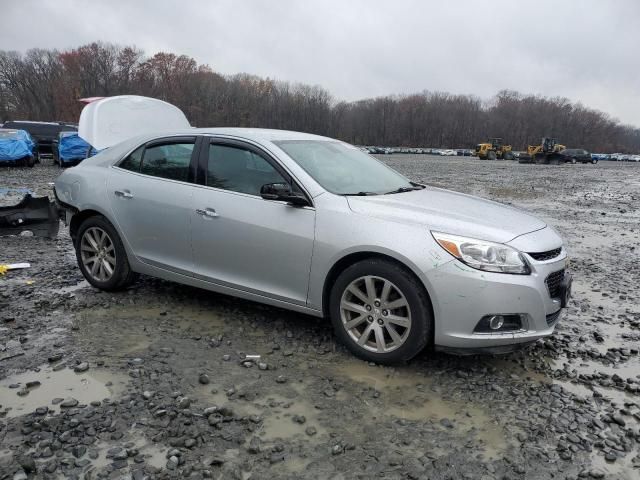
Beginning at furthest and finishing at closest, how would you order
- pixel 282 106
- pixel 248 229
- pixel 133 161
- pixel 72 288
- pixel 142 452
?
pixel 282 106 → pixel 72 288 → pixel 133 161 → pixel 248 229 → pixel 142 452

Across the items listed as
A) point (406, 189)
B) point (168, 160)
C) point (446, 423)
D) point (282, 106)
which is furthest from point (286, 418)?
point (282, 106)

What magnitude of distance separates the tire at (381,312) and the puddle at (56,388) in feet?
5.22

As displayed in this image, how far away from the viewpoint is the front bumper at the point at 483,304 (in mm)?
3287

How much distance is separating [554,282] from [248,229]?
2.32 m

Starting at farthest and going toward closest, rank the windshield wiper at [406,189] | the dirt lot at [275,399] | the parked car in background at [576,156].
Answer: the parked car in background at [576,156] < the windshield wiper at [406,189] < the dirt lot at [275,399]

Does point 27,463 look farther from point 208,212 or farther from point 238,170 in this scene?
point 238,170

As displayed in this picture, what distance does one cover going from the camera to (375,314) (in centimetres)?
362

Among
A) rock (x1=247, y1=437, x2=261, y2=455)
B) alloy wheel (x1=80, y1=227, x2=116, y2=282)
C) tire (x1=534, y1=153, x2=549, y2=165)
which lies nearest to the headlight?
rock (x1=247, y1=437, x2=261, y2=455)

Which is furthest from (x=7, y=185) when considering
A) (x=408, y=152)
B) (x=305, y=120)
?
(x=305, y=120)

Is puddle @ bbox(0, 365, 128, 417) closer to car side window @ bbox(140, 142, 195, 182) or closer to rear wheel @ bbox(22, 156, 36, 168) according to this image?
car side window @ bbox(140, 142, 195, 182)

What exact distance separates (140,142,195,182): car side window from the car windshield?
2.96 feet

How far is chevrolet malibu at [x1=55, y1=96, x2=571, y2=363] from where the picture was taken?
3.37 m

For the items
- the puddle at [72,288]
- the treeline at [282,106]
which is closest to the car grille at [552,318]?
the puddle at [72,288]

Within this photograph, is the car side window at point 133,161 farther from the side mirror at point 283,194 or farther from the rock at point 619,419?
the rock at point 619,419
